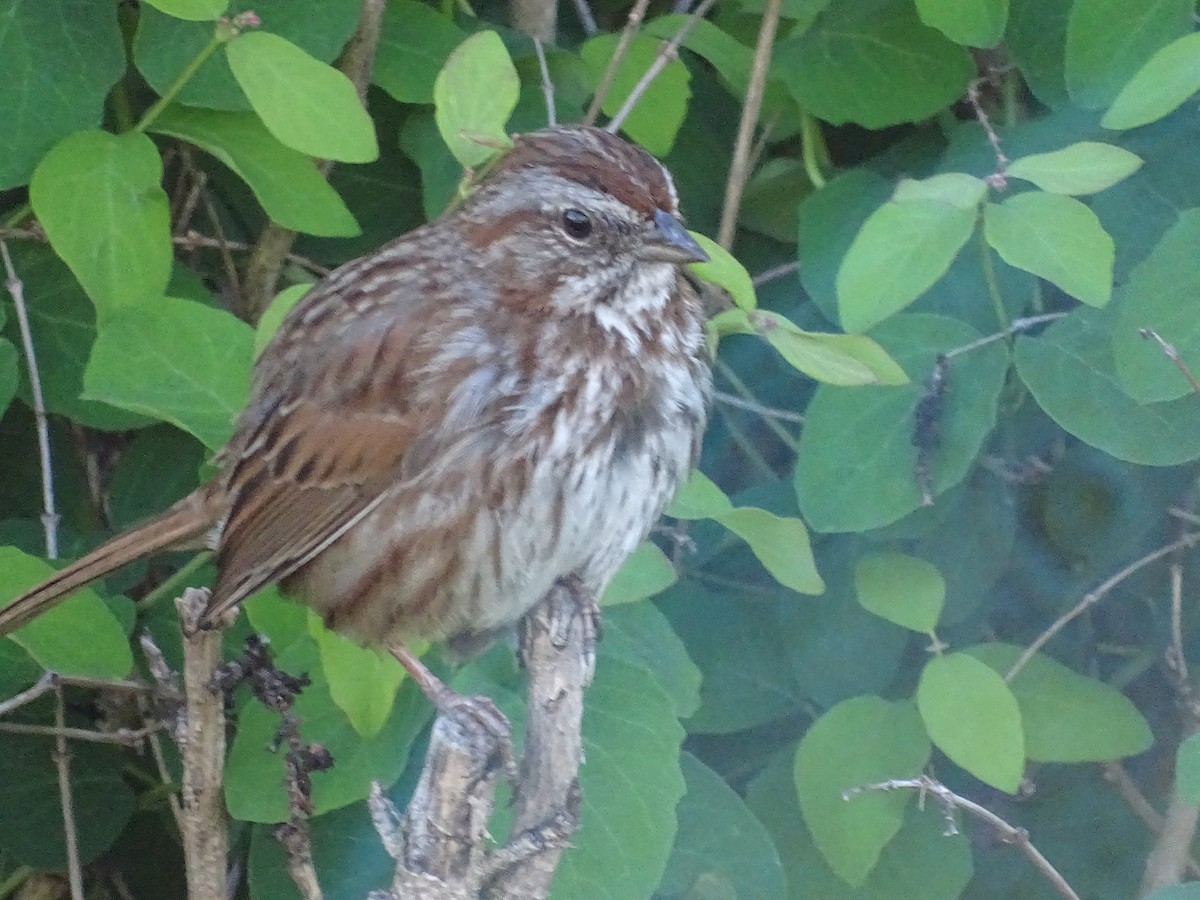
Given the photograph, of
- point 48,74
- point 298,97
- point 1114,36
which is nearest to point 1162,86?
point 1114,36

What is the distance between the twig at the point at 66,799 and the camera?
1614 mm

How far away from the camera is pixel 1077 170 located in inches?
47.6

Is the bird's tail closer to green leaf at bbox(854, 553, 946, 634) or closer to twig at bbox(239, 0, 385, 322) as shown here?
twig at bbox(239, 0, 385, 322)

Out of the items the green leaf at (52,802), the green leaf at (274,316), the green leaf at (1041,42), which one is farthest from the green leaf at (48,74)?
the green leaf at (1041,42)

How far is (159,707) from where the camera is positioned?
150cm

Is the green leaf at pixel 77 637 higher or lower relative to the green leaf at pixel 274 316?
lower

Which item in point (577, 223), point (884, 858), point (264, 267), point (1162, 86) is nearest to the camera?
point (1162, 86)

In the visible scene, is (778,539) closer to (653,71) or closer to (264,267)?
(653,71)

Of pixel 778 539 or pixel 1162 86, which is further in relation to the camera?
pixel 778 539

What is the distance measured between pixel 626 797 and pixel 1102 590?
0.58 meters

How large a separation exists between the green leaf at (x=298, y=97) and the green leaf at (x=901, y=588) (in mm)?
685

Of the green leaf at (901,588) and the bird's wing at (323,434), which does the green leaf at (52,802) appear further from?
the green leaf at (901,588)

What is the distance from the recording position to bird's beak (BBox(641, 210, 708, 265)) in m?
1.26

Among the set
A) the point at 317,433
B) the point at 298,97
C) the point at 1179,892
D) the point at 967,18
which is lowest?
the point at 1179,892
